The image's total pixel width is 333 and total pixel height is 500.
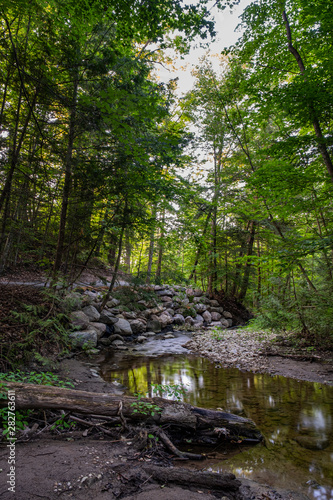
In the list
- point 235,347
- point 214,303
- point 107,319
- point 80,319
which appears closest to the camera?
point 80,319

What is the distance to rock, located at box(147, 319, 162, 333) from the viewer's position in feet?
39.8

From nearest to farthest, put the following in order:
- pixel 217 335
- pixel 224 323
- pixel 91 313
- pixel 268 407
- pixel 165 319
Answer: pixel 268 407, pixel 91 313, pixel 217 335, pixel 165 319, pixel 224 323

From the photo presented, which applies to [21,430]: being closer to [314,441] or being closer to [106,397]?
[106,397]

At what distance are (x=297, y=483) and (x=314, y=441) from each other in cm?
113

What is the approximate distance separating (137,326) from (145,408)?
27.7 feet

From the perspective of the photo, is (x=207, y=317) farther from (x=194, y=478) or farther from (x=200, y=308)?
A: (x=194, y=478)

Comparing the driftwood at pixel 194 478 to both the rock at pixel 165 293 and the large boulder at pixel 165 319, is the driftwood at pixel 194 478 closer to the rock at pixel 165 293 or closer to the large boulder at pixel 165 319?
the large boulder at pixel 165 319

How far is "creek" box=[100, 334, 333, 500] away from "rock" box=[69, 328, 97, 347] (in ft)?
2.94

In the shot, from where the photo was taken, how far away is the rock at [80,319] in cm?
805

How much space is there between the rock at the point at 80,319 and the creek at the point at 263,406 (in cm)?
155

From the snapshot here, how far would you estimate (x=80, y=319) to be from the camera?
334 inches

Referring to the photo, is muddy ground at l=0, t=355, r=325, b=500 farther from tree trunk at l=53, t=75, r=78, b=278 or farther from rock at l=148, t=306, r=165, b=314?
rock at l=148, t=306, r=165, b=314

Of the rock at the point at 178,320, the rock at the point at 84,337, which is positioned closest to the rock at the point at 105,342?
the rock at the point at 84,337

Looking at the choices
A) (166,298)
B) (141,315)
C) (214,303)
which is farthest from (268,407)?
(214,303)
